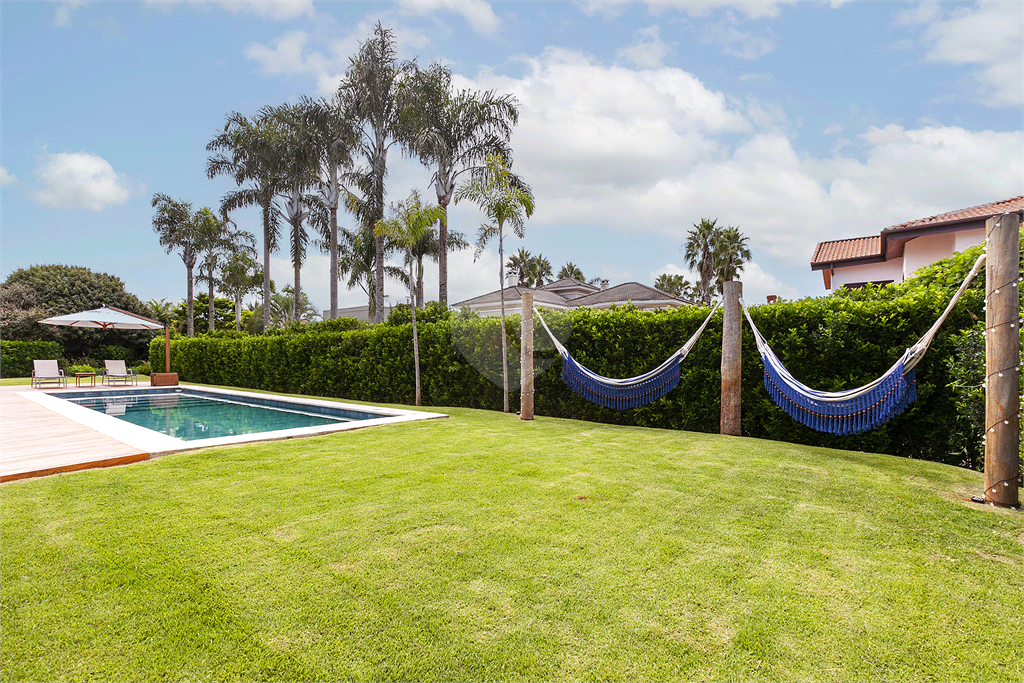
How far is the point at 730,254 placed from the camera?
94.9 ft

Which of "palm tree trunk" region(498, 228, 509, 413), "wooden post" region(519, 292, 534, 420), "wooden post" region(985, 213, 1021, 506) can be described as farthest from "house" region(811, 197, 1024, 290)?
"palm tree trunk" region(498, 228, 509, 413)

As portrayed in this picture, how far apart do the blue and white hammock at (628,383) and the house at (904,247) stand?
3867mm

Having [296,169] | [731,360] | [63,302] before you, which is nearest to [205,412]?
[731,360]

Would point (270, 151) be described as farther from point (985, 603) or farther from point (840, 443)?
point (985, 603)

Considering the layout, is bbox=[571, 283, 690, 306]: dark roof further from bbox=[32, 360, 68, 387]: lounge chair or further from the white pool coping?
bbox=[32, 360, 68, 387]: lounge chair

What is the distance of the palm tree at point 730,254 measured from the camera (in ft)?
94.8

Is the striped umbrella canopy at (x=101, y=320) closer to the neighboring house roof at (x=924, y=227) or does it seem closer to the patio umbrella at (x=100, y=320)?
the patio umbrella at (x=100, y=320)

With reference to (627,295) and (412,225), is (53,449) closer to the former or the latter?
(412,225)

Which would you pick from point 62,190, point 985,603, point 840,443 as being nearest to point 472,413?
point 840,443

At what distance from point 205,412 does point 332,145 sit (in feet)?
41.0

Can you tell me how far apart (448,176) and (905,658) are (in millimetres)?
18997

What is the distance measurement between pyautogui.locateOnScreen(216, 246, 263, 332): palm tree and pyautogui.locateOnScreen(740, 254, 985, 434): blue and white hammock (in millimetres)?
27591

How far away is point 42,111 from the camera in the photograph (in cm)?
1038

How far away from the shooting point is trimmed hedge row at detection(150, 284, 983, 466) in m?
5.15
